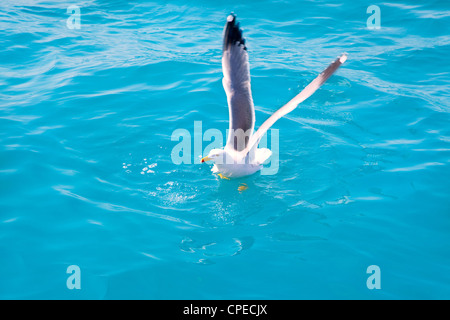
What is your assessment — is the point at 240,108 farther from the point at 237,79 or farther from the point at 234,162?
the point at 234,162

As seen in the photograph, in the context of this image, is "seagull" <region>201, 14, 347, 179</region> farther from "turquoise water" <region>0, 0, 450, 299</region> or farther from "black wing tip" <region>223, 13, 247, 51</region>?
"turquoise water" <region>0, 0, 450, 299</region>

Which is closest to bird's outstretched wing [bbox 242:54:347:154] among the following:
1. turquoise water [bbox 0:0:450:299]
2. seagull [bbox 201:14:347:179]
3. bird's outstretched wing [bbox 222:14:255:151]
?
seagull [bbox 201:14:347:179]

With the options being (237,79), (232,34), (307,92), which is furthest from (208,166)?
(232,34)

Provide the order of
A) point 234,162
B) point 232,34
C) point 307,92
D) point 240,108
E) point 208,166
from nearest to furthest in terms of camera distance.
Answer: point 232,34 → point 307,92 → point 240,108 → point 234,162 → point 208,166

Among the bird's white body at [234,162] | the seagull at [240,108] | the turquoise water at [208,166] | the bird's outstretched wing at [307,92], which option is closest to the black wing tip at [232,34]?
the seagull at [240,108]

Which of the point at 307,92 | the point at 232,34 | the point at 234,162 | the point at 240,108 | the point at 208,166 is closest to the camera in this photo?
the point at 232,34

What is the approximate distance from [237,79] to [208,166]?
6.35ft

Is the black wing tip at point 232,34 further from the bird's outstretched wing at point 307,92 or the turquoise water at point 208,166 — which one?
the turquoise water at point 208,166

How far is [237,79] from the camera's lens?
720 centimetres

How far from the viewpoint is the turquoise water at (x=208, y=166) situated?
616 centimetres

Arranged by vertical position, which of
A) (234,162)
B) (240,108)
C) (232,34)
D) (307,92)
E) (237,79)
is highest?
(232,34)

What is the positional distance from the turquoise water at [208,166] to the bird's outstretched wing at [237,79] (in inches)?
42.9

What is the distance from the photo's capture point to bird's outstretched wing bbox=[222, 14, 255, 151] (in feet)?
23.0
